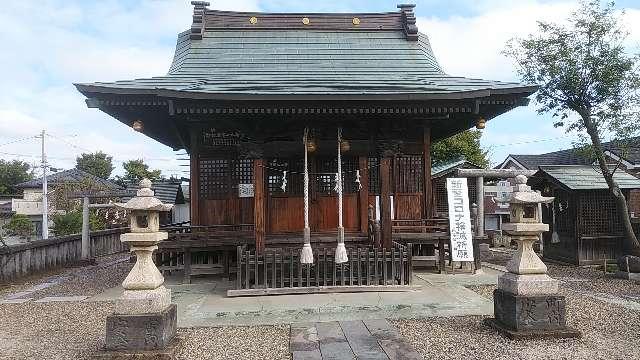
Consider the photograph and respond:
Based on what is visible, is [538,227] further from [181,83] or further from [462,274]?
[181,83]

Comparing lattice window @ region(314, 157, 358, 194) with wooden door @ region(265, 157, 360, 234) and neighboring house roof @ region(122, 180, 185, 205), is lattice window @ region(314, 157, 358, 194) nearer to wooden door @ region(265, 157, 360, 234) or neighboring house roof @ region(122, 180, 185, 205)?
wooden door @ region(265, 157, 360, 234)

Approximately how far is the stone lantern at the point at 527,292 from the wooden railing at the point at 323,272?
263 centimetres

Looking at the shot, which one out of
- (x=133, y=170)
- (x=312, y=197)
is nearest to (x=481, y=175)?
(x=312, y=197)

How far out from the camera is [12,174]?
48.9m

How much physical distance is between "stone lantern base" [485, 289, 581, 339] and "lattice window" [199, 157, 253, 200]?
6.84 meters

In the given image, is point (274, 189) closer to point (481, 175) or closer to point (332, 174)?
point (332, 174)

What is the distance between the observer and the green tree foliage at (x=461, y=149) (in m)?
28.2

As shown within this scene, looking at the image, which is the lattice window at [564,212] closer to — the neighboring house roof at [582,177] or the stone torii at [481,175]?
the neighboring house roof at [582,177]

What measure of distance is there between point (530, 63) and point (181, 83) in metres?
9.91

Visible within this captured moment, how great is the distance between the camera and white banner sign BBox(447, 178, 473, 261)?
10719 millimetres

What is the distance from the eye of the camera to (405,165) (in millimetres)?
11547

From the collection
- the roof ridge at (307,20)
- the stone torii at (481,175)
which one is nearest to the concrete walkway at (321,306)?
the stone torii at (481,175)

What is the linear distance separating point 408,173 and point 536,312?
589cm

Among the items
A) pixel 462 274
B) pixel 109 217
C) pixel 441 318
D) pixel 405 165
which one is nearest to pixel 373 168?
pixel 405 165
